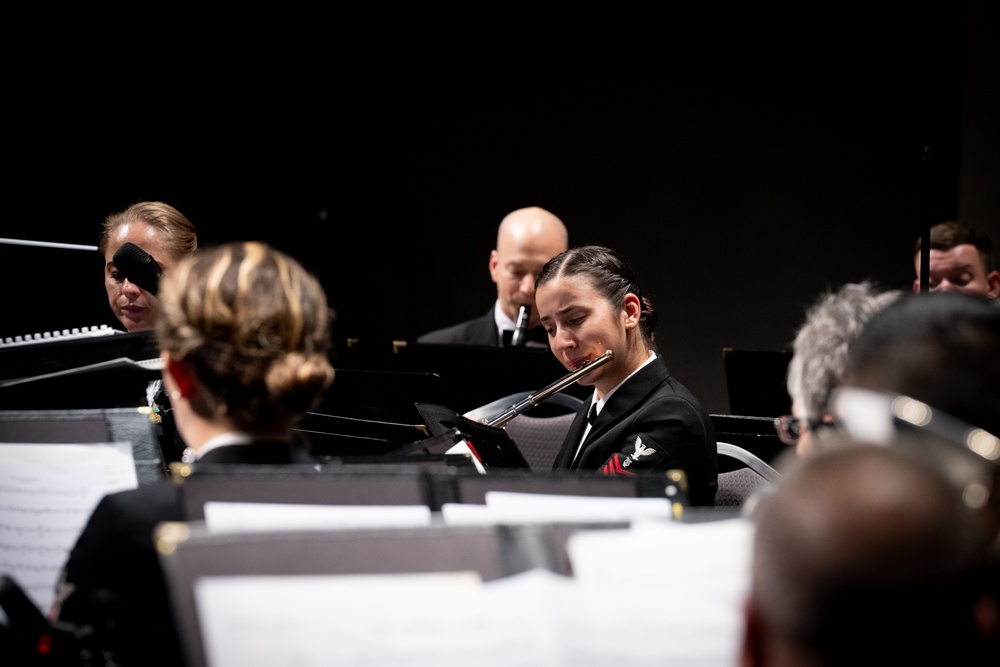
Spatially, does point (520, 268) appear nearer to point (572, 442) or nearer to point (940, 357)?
point (572, 442)

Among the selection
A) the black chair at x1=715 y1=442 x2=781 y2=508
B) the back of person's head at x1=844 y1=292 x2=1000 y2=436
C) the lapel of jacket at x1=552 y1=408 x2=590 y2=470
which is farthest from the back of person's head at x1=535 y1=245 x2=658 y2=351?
the back of person's head at x1=844 y1=292 x2=1000 y2=436

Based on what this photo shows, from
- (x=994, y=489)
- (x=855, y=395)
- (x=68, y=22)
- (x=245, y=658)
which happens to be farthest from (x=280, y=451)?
(x=68, y=22)

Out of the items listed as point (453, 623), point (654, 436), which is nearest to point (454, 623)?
point (453, 623)

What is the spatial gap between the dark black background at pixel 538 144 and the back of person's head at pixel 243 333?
2296 mm

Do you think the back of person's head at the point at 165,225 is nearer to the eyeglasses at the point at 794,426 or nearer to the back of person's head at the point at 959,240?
the eyeglasses at the point at 794,426

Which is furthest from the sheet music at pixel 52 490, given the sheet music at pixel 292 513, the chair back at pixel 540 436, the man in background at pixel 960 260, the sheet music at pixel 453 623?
the man in background at pixel 960 260

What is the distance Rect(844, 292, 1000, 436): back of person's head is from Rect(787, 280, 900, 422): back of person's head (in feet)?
0.76

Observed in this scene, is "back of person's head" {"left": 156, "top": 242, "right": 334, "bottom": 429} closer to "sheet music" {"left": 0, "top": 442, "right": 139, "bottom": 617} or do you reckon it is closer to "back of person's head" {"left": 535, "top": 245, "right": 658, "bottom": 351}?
"sheet music" {"left": 0, "top": 442, "right": 139, "bottom": 617}

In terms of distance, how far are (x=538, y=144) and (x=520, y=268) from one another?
1.10 m

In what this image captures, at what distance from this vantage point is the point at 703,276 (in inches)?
165

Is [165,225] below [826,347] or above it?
above

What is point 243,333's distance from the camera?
1195mm

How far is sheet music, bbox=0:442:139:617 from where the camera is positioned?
1329 millimetres

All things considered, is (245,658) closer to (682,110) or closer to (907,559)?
(907,559)
